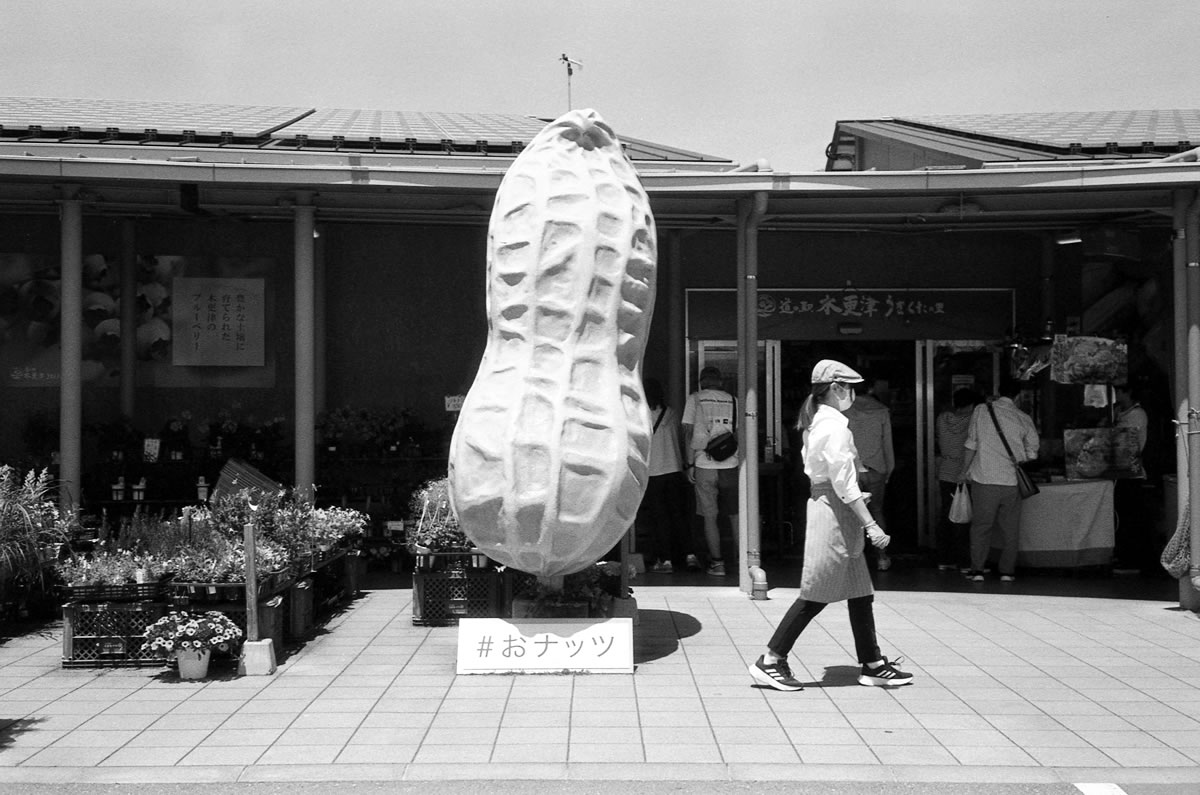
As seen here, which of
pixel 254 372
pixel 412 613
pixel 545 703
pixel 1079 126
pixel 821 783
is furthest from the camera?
pixel 1079 126

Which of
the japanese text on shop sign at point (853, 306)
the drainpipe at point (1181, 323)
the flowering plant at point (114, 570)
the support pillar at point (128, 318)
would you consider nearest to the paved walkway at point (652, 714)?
the flowering plant at point (114, 570)

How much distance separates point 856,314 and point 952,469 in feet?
7.24

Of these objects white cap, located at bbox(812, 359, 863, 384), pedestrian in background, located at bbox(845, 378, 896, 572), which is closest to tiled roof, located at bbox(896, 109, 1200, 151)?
pedestrian in background, located at bbox(845, 378, 896, 572)

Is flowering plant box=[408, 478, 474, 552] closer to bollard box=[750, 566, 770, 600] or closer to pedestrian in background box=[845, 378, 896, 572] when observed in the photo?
bollard box=[750, 566, 770, 600]

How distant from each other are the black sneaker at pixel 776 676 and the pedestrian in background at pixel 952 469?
5.08 m

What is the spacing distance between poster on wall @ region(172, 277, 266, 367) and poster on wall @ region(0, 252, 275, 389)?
2 cm

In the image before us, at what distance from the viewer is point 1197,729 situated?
6.16 m

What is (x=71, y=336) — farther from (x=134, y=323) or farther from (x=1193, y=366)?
(x=1193, y=366)

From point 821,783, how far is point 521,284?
3.61 m

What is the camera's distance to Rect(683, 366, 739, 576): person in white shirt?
11078mm

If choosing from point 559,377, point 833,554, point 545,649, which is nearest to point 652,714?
point 545,649

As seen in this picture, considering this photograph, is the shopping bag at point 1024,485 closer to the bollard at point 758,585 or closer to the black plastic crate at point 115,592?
the bollard at point 758,585

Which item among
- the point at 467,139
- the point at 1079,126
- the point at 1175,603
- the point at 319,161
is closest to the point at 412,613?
the point at 319,161

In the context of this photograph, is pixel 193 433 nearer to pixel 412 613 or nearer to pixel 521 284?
pixel 412 613
